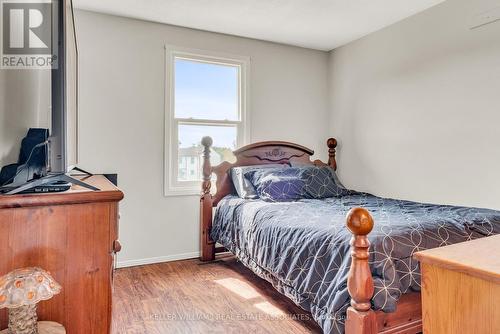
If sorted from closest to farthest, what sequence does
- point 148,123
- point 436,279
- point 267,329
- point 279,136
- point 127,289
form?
point 436,279
point 267,329
point 127,289
point 148,123
point 279,136

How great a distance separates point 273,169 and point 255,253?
1070 mm

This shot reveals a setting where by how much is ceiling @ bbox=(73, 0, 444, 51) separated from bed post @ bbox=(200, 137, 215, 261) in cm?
117

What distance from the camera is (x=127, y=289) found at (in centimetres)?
262

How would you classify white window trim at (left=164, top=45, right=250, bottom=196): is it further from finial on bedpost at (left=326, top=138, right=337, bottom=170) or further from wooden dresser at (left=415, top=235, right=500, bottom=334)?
wooden dresser at (left=415, top=235, right=500, bottom=334)

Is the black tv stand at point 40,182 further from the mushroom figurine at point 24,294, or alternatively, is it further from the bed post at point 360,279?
the bed post at point 360,279

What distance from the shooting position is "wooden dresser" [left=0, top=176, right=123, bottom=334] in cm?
105

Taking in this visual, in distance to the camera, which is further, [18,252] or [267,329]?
[267,329]

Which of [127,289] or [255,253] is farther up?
[255,253]

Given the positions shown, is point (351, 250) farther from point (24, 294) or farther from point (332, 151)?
point (332, 151)

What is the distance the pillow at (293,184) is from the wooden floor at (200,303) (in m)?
0.76

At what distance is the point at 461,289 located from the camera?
74cm

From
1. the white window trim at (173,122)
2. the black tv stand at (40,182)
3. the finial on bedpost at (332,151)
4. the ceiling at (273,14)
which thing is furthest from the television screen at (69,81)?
the finial on bedpost at (332,151)

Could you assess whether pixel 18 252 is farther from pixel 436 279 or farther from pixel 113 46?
pixel 113 46

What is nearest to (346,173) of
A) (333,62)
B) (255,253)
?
(333,62)
